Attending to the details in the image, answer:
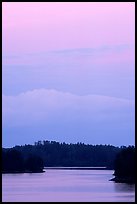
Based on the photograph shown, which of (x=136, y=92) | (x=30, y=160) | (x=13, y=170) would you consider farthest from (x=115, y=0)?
(x=13, y=170)

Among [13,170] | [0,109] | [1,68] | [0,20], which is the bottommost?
[13,170]

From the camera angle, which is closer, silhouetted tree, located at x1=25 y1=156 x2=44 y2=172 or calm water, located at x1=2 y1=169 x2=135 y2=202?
calm water, located at x1=2 y1=169 x2=135 y2=202

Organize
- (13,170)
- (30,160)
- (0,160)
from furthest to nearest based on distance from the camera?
(13,170), (30,160), (0,160)

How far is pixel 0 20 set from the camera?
6.81ft

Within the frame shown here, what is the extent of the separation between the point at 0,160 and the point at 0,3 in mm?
586

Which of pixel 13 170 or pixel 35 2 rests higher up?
pixel 35 2

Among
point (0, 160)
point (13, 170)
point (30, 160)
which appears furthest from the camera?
point (13, 170)

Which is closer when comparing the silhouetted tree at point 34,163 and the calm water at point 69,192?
the calm water at point 69,192

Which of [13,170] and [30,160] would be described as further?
[13,170]

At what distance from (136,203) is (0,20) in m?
0.84

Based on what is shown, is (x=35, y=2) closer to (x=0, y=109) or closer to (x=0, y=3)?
(x=0, y=3)

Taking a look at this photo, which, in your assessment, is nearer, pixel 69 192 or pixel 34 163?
pixel 69 192

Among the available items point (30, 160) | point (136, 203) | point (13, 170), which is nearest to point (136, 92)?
point (136, 203)

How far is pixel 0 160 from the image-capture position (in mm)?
2027
